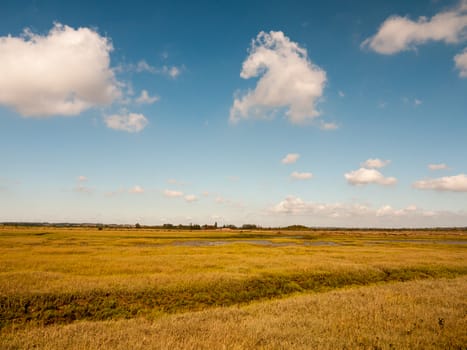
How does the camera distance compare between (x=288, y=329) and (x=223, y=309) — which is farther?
(x=223, y=309)

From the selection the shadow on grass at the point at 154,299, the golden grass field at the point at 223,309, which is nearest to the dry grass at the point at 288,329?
the golden grass field at the point at 223,309

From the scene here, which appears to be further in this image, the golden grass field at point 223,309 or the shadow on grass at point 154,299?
the shadow on grass at point 154,299

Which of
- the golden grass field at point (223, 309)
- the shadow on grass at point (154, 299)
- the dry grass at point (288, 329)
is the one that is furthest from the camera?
the shadow on grass at point (154, 299)

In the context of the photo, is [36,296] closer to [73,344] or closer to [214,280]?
[73,344]

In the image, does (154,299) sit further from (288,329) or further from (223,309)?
(288,329)

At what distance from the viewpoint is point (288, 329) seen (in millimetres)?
12398

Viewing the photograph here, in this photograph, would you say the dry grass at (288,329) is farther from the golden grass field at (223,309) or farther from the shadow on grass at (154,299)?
the shadow on grass at (154,299)

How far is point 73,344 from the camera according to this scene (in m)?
10.7

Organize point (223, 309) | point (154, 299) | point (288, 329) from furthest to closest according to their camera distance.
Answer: point (154, 299) → point (223, 309) → point (288, 329)

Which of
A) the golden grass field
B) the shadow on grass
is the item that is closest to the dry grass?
the golden grass field

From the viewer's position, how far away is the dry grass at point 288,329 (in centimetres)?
1080

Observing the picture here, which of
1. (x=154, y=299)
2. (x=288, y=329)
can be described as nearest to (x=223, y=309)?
(x=154, y=299)

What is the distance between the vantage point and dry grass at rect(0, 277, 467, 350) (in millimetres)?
10797

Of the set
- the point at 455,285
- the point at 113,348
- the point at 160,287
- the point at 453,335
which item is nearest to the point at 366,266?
the point at 455,285
